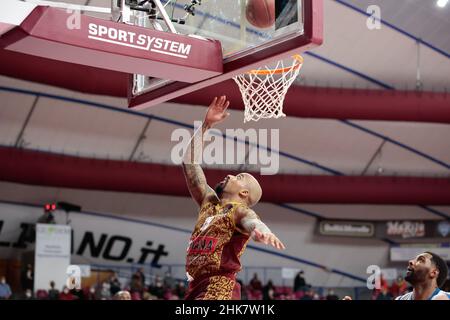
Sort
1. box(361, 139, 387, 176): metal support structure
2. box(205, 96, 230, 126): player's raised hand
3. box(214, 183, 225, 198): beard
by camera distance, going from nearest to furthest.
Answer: box(214, 183, 225, 198): beard
box(205, 96, 230, 126): player's raised hand
box(361, 139, 387, 176): metal support structure

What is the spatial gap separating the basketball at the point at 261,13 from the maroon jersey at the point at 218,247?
1775 mm

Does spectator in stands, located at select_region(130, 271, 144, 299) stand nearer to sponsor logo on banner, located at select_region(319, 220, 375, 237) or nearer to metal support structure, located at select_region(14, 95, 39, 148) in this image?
metal support structure, located at select_region(14, 95, 39, 148)

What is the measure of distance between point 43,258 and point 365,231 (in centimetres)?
→ 1083

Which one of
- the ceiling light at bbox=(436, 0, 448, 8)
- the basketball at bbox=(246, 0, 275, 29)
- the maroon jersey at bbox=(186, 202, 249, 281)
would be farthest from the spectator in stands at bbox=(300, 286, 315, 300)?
the maroon jersey at bbox=(186, 202, 249, 281)

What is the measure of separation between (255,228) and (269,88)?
4194 millimetres

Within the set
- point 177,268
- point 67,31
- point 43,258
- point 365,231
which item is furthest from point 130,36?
point 365,231

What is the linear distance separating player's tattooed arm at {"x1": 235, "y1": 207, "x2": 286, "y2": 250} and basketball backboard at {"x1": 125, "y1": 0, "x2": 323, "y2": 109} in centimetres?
142

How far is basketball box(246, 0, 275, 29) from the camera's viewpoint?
20.6 ft

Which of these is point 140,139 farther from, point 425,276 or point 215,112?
point 425,276

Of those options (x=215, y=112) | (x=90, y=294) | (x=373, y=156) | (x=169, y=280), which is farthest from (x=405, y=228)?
(x=215, y=112)

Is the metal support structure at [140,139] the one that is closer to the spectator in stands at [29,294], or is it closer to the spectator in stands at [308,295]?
the spectator in stands at [29,294]

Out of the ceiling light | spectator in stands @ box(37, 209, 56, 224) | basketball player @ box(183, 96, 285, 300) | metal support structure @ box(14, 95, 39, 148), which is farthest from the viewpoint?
spectator in stands @ box(37, 209, 56, 224)

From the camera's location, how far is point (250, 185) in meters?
5.40

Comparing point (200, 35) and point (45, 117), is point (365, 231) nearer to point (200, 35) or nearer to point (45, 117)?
point (45, 117)
